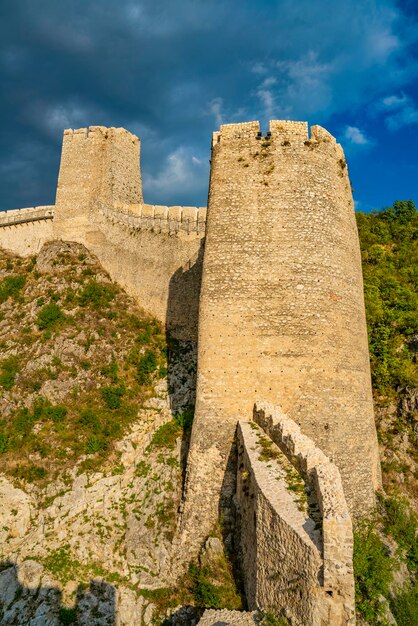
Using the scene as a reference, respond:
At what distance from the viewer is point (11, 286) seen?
91.9 ft

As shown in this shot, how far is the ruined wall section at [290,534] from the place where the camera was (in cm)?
712

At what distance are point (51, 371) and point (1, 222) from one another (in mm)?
18232

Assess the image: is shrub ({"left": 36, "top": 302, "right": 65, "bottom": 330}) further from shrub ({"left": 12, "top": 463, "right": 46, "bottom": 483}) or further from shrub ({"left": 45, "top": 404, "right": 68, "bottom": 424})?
shrub ({"left": 12, "top": 463, "right": 46, "bottom": 483})

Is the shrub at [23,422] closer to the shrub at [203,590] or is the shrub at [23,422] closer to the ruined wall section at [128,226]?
the ruined wall section at [128,226]

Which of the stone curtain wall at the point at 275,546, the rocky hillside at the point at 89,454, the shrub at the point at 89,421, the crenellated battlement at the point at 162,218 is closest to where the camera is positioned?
the stone curtain wall at the point at 275,546

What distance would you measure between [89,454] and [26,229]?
20.7 meters

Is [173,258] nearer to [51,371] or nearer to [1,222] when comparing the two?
[51,371]

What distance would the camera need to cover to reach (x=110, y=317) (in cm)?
2447

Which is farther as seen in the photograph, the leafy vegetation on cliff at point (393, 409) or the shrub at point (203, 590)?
the shrub at point (203, 590)

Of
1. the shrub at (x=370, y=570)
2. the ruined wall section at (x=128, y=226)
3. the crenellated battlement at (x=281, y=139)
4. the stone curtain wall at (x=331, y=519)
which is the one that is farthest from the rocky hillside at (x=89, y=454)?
the crenellated battlement at (x=281, y=139)

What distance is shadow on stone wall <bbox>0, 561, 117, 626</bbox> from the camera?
1195 cm

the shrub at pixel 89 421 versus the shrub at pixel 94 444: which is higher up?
the shrub at pixel 89 421

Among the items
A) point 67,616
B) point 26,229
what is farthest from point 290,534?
point 26,229

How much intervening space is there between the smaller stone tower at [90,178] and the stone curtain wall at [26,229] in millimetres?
1609
